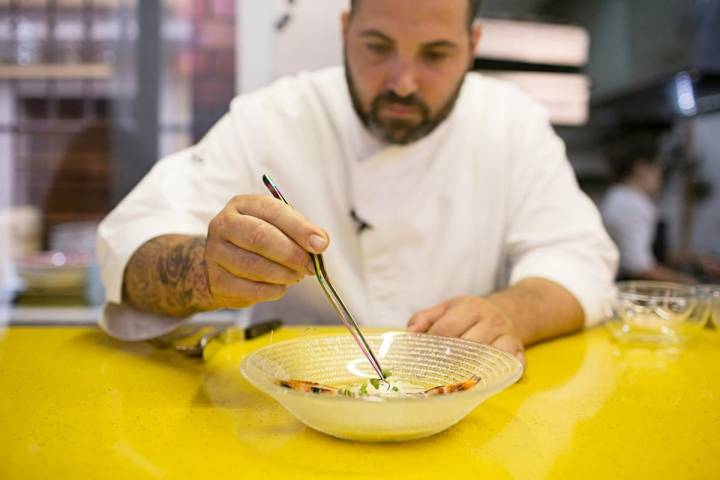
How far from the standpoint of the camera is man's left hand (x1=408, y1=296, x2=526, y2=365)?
0.91 metres

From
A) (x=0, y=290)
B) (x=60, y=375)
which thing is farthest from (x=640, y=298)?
(x=0, y=290)

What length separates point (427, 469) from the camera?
1.89ft

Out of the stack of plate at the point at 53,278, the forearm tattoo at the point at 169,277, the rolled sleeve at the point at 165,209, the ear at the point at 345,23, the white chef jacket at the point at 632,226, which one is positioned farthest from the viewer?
the white chef jacket at the point at 632,226

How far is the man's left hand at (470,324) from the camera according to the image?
0.91 meters

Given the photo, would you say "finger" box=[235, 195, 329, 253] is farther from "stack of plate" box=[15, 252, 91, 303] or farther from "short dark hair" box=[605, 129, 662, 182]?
"short dark hair" box=[605, 129, 662, 182]

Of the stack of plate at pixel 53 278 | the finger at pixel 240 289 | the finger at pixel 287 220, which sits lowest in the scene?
the stack of plate at pixel 53 278

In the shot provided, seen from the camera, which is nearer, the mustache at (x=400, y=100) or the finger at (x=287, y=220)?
the finger at (x=287, y=220)

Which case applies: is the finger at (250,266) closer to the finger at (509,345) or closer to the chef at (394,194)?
the chef at (394,194)

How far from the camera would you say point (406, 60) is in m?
1.23

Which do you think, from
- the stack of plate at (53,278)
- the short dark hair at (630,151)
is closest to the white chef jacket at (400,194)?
the stack of plate at (53,278)

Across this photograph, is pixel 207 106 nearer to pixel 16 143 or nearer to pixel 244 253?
pixel 16 143

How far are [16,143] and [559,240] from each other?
117 inches

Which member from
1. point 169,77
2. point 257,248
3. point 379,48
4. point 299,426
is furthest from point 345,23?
point 169,77

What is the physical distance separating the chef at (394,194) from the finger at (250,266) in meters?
0.19
